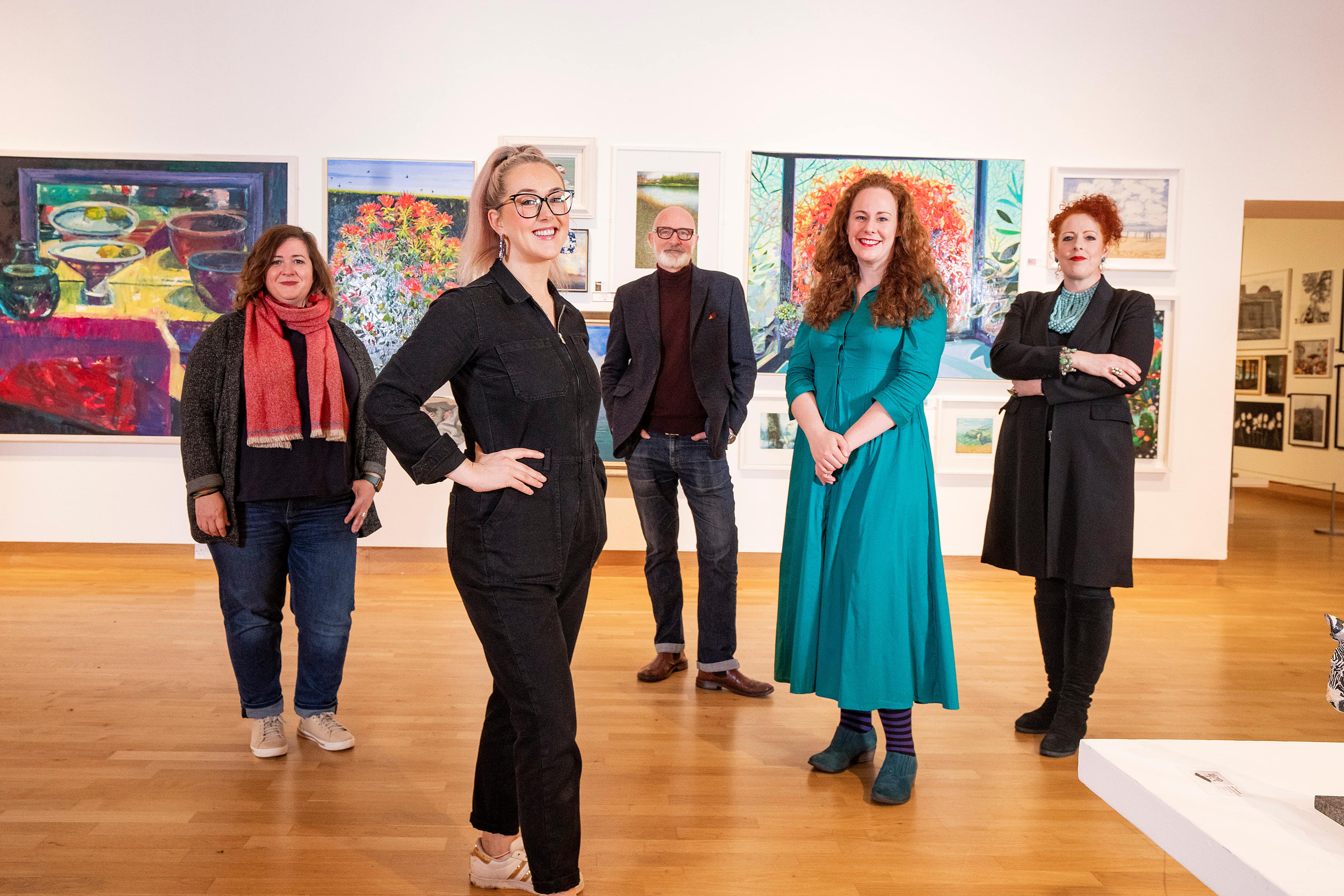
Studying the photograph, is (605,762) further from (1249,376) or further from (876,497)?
(1249,376)

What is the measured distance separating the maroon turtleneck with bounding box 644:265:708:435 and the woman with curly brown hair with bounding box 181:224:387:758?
4.08ft

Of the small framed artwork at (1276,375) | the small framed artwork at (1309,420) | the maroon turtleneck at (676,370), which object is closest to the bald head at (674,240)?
the maroon turtleneck at (676,370)

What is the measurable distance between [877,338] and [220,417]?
217 centimetres

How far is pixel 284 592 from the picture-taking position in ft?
10.9

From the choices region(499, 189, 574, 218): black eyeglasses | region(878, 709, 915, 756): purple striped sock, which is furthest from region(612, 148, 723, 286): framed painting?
region(499, 189, 574, 218): black eyeglasses

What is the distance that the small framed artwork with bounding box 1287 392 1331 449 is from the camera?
10.2 meters

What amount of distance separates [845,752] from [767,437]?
344cm

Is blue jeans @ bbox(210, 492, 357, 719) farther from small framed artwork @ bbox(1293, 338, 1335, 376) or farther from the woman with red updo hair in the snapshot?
small framed artwork @ bbox(1293, 338, 1335, 376)

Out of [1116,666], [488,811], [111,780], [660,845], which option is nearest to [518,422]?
[488,811]

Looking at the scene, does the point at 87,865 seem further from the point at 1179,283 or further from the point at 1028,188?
the point at 1179,283

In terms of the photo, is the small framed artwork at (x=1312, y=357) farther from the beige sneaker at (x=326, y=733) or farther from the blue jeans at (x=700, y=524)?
the beige sneaker at (x=326, y=733)

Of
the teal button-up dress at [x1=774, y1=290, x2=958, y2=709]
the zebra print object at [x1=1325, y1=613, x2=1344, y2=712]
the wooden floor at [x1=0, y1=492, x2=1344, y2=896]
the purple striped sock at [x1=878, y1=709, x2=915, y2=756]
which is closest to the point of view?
the zebra print object at [x1=1325, y1=613, x2=1344, y2=712]

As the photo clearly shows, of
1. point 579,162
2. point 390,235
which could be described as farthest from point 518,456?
point 390,235

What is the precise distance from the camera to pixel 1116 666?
448 centimetres
